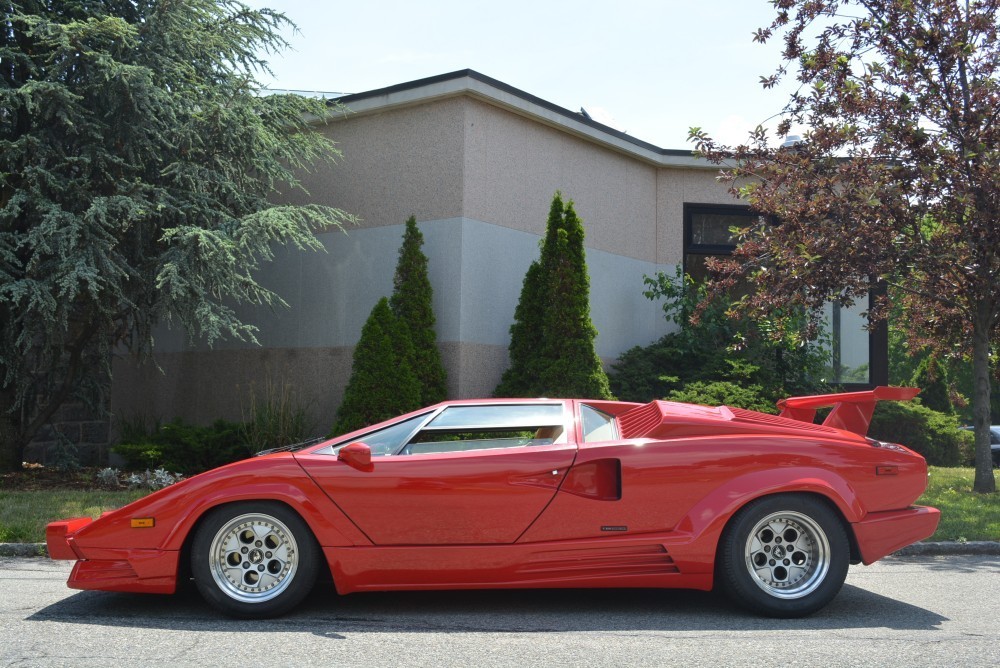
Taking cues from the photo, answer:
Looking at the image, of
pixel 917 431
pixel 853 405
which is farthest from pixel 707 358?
pixel 853 405

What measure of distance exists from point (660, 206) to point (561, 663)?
12.8m

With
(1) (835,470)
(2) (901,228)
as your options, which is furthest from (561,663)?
(2) (901,228)

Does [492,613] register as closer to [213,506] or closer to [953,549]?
[213,506]

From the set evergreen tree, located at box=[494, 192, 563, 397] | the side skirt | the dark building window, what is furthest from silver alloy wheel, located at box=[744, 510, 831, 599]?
the dark building window

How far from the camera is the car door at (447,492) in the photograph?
532 centimetres

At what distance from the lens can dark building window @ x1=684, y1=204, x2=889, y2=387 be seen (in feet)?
54.3

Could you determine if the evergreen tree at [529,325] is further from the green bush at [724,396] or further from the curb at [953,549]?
the curb at [953,549]

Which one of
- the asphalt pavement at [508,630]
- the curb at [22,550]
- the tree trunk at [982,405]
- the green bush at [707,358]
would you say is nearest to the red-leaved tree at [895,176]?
the tree trunk at [982,405]

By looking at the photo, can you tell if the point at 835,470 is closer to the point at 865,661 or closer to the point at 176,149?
the point at 865,661

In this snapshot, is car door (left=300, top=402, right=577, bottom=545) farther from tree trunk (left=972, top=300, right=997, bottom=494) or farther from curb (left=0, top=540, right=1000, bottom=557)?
tree trunk (left=972, top=300, right=997, bottom=494)

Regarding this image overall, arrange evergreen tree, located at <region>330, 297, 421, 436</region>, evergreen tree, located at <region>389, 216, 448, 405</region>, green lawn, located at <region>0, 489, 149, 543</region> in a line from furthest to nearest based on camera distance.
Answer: evergreen tree, located at <region>389, 216, 448, 405</region> → evergreen tree, located at <region>330, 297, 421, 436</region> → green lawn, located at <region>0, 489, 149, 543</region>

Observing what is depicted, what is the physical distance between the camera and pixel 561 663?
14.4ft

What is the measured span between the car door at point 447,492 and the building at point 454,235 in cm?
699

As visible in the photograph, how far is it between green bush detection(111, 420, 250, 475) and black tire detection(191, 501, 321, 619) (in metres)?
7.25
